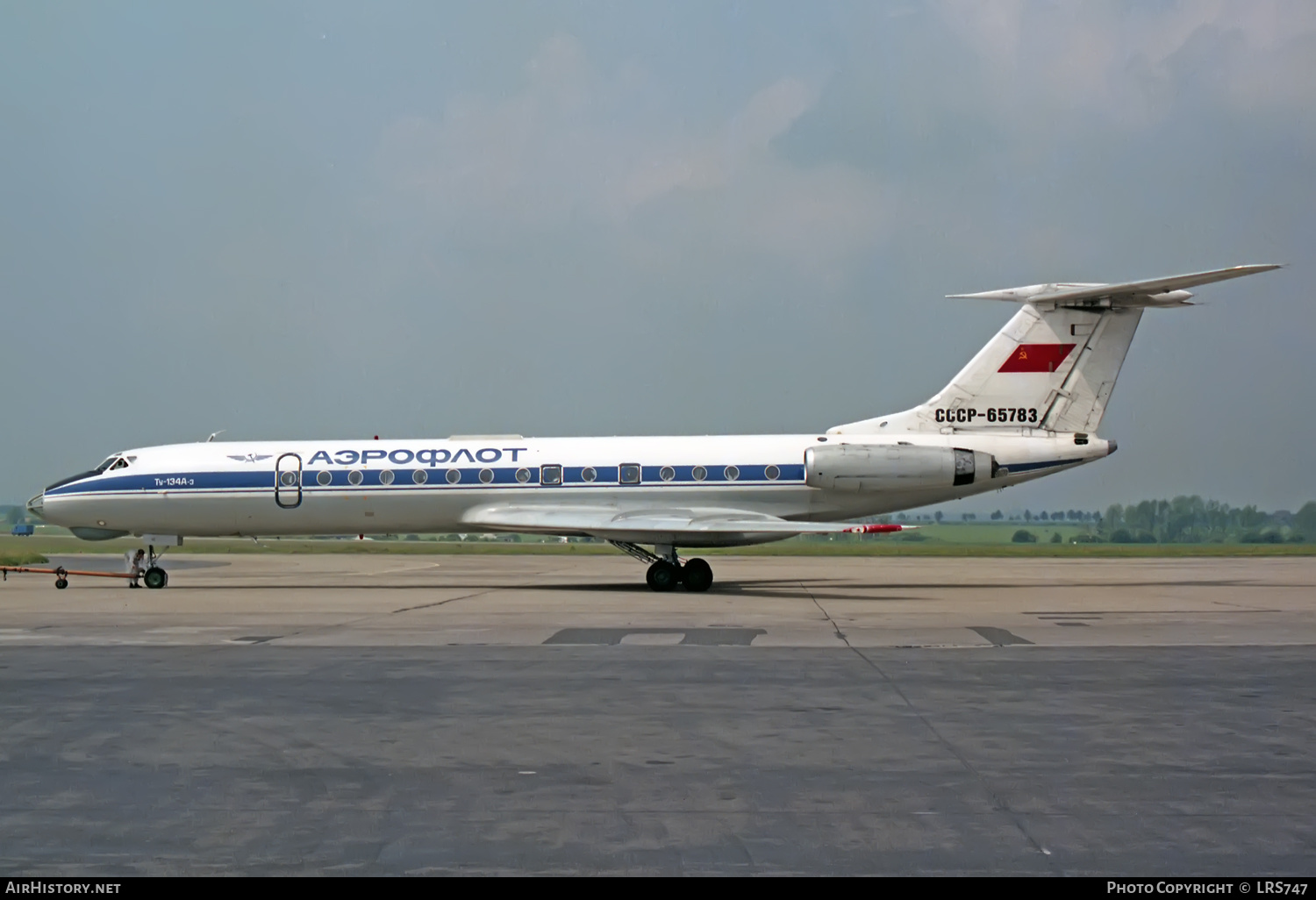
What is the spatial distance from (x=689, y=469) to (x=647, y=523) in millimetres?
2012

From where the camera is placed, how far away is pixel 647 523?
26531mm

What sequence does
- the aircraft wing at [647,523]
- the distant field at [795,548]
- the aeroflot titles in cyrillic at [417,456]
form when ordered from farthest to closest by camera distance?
1. the distant field at [795,548]
2. the aeroflot titles in cyrillic at [417,456]
3. the aircraft wing at [647,523]

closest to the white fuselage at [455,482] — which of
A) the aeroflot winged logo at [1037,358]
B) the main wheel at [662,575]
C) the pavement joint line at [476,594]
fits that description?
the main wheel at [662,575]

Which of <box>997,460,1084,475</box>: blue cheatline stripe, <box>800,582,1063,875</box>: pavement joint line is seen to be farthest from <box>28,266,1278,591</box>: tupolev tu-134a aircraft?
<box>800,582,1063,875</box>: pavement joint line

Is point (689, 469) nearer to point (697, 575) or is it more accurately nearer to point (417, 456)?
point (697, 575)

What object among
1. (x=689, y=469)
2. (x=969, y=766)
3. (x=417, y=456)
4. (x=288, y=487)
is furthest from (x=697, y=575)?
(x=969, y=766)

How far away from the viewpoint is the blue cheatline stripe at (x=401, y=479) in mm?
27922

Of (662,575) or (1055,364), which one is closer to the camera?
(662,575)

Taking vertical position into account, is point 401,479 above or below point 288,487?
above

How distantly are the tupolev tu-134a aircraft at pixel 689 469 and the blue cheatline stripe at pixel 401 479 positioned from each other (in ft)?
0.10

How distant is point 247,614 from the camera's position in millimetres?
20672

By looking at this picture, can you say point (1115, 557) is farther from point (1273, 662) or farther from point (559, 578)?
point (1273, 662)

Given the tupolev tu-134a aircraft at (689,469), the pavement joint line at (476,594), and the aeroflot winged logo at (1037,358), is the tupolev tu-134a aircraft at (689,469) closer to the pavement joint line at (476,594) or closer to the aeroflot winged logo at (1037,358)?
the aeroflot winged logo at (1037,358)
